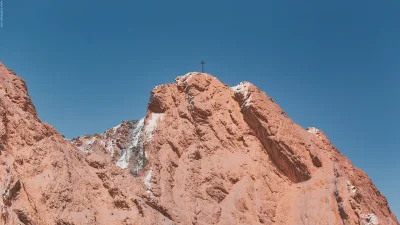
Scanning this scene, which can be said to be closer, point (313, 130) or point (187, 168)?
point (187, 168)

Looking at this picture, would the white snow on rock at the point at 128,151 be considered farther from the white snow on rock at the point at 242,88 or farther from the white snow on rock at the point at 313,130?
the white snow on rock at the point at 313,130

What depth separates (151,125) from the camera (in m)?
38.8

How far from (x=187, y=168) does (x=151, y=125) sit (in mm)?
4497

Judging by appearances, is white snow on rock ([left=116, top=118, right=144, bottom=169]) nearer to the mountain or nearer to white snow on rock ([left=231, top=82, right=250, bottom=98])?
the mountain

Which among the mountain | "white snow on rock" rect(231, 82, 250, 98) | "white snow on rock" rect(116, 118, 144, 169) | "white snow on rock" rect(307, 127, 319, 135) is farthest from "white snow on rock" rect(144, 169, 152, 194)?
"white snow on rock" rect(307, 127, 319, 135)

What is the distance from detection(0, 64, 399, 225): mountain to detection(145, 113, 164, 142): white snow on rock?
9 centimetres

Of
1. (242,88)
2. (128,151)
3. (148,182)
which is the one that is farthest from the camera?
(242,88)

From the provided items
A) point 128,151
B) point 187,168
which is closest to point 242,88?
point 187,168

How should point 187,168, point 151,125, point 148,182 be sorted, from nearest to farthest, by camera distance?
point 148,182, point 187,168, point 151,125

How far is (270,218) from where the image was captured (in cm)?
3566

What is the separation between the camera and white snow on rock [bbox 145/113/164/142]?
37.9 meters

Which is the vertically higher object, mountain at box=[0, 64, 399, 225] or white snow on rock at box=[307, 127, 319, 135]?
white snow on rock at box=[307, 127, 319, 135]

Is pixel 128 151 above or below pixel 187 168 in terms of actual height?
above

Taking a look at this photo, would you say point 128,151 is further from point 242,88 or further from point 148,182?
point 242,88
